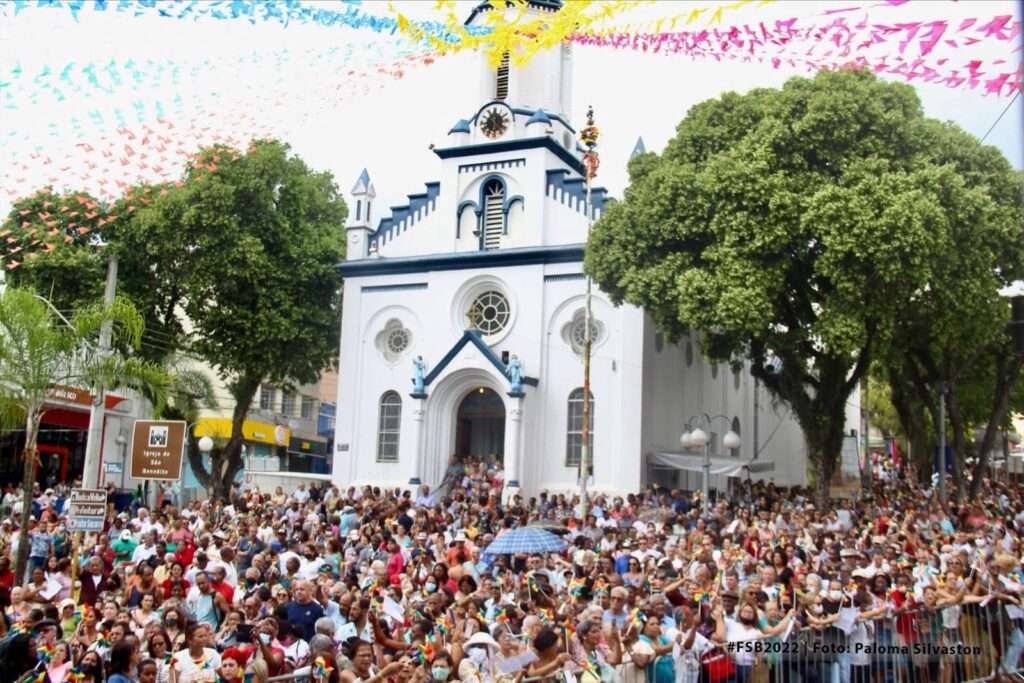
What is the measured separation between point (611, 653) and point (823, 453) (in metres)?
19.4

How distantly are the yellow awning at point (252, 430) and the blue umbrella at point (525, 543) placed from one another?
28.7 metres

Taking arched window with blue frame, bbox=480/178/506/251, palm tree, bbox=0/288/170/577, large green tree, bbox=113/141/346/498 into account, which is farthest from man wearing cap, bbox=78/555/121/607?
arched window with blue frame, bbox=480/178/506/251

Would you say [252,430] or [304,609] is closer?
[304,609]

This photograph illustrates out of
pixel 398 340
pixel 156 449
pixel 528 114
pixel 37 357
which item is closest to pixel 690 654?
pixel 156 449

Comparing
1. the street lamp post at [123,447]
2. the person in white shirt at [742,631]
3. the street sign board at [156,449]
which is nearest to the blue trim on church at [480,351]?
the street lamp post at [123,447]

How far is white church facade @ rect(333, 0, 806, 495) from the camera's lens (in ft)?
101

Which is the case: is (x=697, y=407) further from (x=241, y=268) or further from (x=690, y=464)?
(x=241, y=268)

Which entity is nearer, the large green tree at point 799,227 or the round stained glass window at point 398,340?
the large green tree at point 799,227

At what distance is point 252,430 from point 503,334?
19.9 meters

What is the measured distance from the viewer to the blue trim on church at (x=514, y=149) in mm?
33625

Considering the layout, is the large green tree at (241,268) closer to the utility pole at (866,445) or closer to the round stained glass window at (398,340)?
the round stained glass window at (398,340)

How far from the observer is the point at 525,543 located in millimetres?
15945

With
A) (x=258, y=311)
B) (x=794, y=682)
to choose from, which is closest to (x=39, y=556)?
(x=794, y=682)

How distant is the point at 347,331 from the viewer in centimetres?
3466
